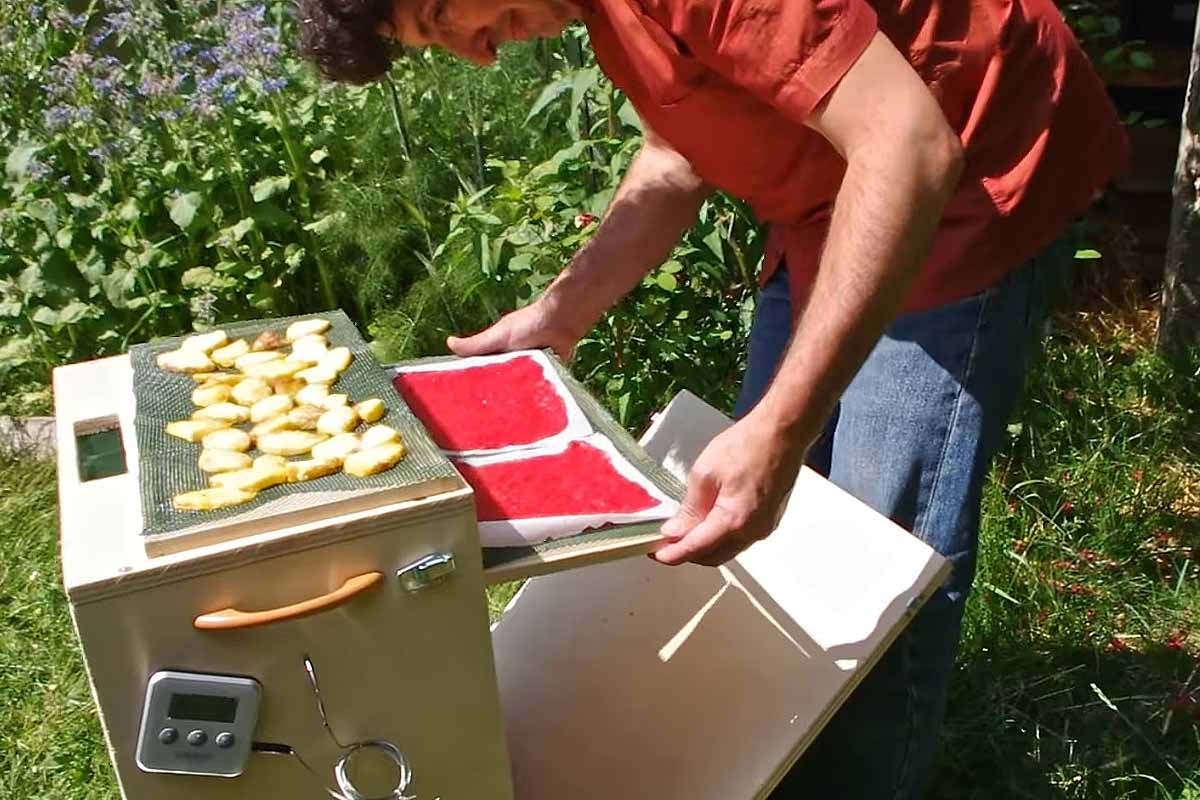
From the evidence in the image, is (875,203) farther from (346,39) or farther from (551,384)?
(346,39)

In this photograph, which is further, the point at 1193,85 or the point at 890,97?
the point at 1193,85

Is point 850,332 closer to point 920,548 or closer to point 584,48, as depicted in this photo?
point 920,548

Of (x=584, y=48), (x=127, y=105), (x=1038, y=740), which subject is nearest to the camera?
(x=1038, y=740)

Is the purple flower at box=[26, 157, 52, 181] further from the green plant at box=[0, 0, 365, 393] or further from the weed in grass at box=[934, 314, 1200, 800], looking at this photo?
the weed in grass at box=[934, 314, 1200, 800]

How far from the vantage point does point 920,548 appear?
1661 millimetres

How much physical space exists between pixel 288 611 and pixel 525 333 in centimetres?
89

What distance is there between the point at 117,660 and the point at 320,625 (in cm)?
20

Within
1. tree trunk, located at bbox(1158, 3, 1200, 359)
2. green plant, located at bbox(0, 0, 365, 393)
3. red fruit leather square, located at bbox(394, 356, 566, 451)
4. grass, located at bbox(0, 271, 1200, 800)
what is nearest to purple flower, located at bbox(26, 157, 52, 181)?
green plant, located at bbox(0, 0, 365, 393)

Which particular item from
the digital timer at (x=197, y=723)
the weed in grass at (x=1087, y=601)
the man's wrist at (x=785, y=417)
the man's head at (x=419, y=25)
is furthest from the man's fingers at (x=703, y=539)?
the weed in grass at (x=1087, y=601)

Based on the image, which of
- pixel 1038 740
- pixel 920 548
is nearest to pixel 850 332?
pixel 920 548

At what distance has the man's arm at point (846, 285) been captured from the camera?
4.46 ft

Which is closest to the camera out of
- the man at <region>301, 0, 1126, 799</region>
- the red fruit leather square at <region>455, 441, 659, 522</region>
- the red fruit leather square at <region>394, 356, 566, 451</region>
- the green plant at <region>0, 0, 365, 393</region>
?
the man at <region>301, 0, 1126, 799</region>

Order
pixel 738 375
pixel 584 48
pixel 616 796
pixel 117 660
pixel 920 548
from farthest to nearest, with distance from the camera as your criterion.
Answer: pixel 584 48 < pixel 738 375 < pixel 616 796 < pixel 920 548 < pixel 117 660

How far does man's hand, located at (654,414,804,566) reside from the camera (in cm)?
144
